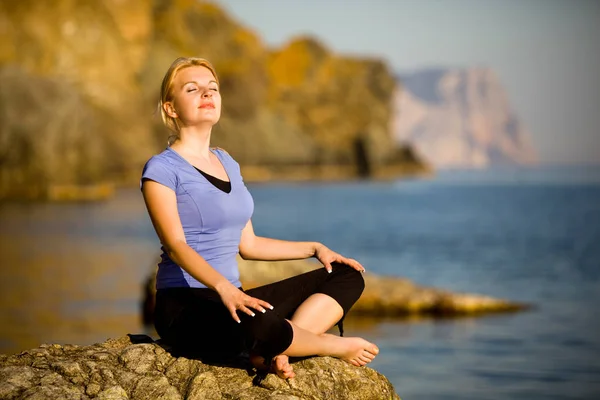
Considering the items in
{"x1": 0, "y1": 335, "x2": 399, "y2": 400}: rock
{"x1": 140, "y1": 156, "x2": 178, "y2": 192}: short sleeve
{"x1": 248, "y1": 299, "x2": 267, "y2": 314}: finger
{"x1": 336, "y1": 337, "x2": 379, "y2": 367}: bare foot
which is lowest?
{"x1": 0, "y1": 335, "x2": 399, "y2": 400}: rock

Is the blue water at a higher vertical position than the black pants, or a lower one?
higher

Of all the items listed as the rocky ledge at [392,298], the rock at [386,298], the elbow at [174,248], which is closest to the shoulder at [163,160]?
the elbow at [174,248]

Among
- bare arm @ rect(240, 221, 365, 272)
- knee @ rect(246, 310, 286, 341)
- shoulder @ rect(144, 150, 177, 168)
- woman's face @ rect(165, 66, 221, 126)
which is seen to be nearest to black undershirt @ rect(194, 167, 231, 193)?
shoulder @ rect(144, 150, 177, 168)

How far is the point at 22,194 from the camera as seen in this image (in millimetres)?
52375

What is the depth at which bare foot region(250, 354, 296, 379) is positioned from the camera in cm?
445

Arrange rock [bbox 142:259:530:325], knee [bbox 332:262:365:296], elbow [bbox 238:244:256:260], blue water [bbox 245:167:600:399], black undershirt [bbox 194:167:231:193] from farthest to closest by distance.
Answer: rock [bbox 142:259:530:325], blue water [bbox 245:167:600:399], elbow [bbox 238:244:256:260], knee [bbox 332:262:365:296], black undershirt [bbox 194:167:231:193]

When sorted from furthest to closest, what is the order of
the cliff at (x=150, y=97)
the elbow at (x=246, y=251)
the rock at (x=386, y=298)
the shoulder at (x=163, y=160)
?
1. the cliff at (x=150, y=97)
2. the rock at (x=386, y=298)
3. the elbow at (x=246, y=251)
4. the shoulder at (x=163, y=160)

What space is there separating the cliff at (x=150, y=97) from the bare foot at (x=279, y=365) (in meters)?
25.1

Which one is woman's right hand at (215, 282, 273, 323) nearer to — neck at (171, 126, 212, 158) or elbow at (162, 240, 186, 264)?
elbow at (162, 240, 186, 264)

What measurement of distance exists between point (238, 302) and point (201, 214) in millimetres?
474

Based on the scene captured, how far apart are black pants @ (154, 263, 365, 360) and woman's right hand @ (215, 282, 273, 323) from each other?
5cm

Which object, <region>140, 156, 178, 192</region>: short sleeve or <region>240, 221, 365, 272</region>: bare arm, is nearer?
<region>140, 156, 178, 192</region>: short sleeve

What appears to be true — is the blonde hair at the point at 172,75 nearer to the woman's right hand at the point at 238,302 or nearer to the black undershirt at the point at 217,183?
the black undershirt at the point at 217,183

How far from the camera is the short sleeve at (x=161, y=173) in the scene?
14.7 ft
